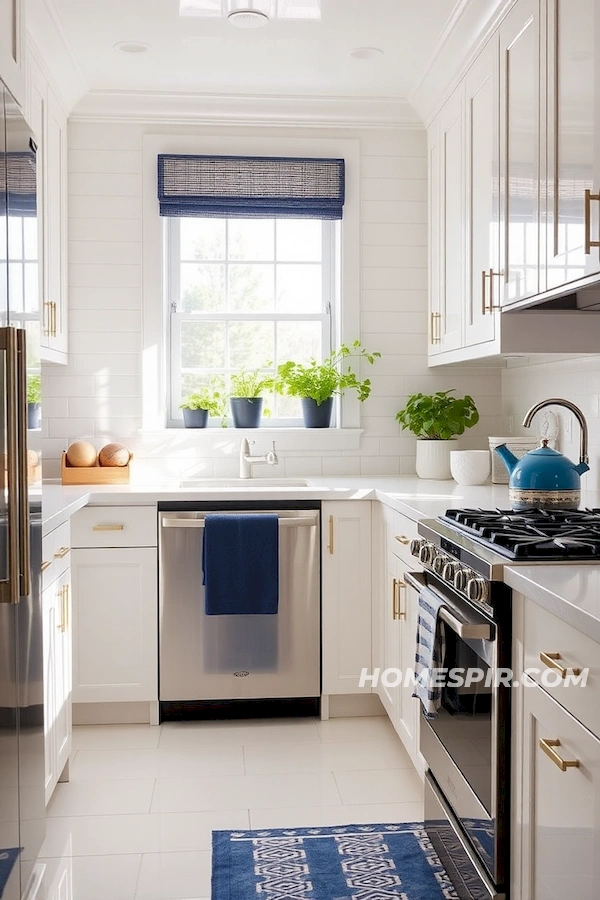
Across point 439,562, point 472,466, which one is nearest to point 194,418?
point 472,466

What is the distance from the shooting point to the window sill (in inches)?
165

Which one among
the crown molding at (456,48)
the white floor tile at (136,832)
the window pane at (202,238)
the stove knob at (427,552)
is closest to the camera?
the stove knob at (427,552)

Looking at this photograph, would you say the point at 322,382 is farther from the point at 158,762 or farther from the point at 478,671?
the point at 478,671

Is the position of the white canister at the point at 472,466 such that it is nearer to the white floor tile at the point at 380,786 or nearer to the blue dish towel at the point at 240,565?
the blue dish towel at the point at 240,565

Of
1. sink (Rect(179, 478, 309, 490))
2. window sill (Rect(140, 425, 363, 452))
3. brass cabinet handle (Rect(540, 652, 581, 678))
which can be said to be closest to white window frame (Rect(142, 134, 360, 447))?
window sill (Rect(140, 425, 363, 452))

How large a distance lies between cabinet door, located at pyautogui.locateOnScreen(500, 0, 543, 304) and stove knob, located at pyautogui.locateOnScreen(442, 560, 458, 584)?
0.92 m

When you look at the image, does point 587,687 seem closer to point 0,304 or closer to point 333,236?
point 0,304

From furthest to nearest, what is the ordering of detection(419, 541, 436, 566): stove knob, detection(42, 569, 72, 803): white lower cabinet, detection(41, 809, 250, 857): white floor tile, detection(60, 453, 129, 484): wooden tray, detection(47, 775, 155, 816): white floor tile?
1. detection(60, 453, 129, 484): wooden tray
2. detection(47, 775, 155, 816): white floor tile
3. detection(42, 569, 72, 803): white lower cabinet
4. detection(41, 809, 250, 857): white floor tile
5. detection(419, 541, 436, 566): stove knob

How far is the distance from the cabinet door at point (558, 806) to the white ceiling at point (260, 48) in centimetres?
251

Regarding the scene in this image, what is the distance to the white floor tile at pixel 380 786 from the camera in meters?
2.90

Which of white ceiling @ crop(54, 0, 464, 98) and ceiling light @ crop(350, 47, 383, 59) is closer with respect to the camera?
white ceiling @ crop(54, 0, 464, 98)

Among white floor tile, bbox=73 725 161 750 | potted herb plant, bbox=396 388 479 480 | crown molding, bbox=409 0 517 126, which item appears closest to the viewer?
crown molding, bbox=409 0 517 126

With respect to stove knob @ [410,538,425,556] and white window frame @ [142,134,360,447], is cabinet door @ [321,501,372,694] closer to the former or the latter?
white window frame @ [142,134,360,447]

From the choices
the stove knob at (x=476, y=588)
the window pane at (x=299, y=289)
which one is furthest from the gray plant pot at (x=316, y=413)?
the stove knob at (x=476, y=588)
